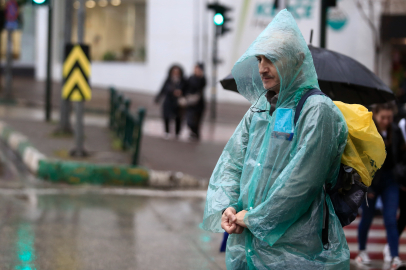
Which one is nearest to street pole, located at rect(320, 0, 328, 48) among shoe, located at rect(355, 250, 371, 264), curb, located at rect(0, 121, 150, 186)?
shoe, located at rect(355, 250, 371, 264)

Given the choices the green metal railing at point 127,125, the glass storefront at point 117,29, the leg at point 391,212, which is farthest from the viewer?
the glass storefront at point 117,29

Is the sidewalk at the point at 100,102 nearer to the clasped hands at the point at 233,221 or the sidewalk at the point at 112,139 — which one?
the sidewalk at the point at 112,139

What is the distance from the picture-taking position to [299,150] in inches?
97.1

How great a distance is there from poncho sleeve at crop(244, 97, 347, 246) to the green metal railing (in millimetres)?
6519

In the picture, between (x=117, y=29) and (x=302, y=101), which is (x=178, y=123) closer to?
(x=302, y=101)

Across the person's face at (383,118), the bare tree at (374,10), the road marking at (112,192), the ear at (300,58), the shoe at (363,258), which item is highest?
the bare tree at (374,10)

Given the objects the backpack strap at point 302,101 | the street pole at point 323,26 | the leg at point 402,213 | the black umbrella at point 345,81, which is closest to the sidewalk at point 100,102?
the street pole at point 323,26

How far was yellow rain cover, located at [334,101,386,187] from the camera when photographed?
264 cm

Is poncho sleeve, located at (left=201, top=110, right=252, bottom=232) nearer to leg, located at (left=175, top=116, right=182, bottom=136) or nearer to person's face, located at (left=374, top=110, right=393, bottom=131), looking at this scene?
person's face, located at (left=374, top=110, right=393, bottom=131)

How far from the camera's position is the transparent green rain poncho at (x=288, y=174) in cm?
246

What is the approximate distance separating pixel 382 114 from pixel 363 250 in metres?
1.41

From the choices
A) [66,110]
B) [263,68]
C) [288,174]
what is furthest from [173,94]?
[288,174]

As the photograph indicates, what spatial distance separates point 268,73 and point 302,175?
0.52 m

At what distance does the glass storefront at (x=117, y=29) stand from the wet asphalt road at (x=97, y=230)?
17976 mm
